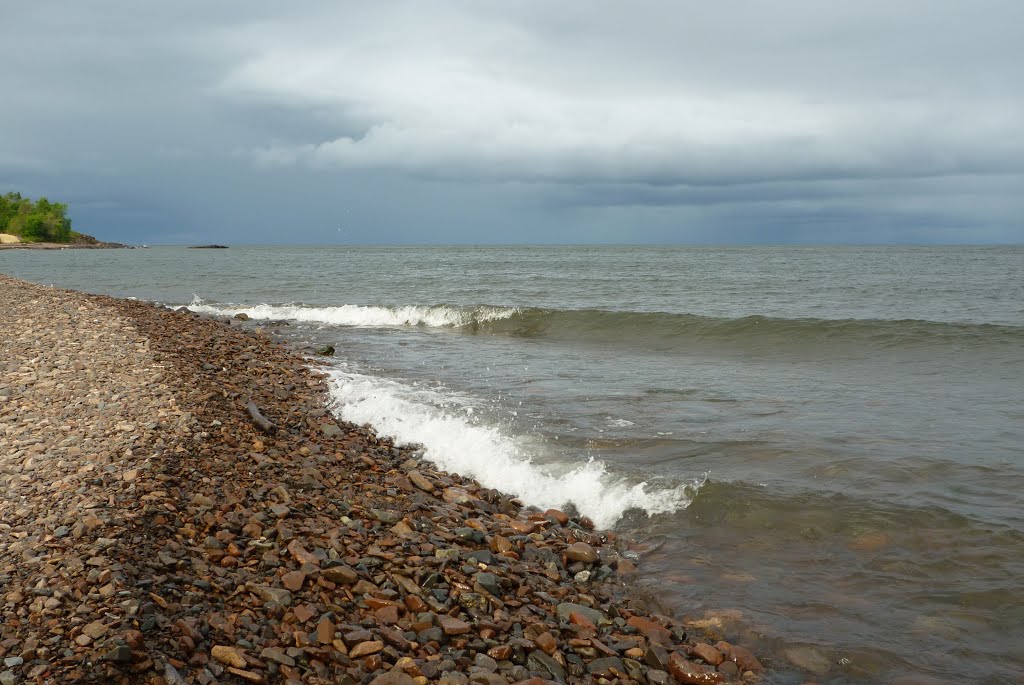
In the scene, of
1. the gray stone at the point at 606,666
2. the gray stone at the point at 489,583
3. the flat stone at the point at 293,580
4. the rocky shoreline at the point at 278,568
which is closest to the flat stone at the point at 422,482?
the rocky shoreline at the point at 278,568

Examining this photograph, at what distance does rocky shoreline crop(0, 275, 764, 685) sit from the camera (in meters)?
3.91

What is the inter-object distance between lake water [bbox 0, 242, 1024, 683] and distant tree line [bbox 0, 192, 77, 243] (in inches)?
4750

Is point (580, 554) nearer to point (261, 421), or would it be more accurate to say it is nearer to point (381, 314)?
point (261, 421)

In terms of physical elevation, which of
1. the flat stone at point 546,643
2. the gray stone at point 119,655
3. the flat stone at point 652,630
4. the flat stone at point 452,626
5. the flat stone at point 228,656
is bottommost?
the flat stone at point 652,630

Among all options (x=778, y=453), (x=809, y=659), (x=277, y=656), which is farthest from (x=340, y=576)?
(x=778, y=453)

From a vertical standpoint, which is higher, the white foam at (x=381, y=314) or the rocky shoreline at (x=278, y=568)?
the white foam at (x=381, y=314)

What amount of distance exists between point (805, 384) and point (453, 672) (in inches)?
453

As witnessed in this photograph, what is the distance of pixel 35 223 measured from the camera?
382 feet

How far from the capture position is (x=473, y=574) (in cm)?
525

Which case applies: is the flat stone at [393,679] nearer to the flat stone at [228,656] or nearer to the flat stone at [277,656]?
the flat stone at [277,656]

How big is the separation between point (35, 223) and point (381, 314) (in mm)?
118990

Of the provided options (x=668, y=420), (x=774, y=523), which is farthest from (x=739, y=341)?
(x=774, y=523)

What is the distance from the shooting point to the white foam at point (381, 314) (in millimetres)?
24688

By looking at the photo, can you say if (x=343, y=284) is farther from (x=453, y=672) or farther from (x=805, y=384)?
(x=453, y=672)
